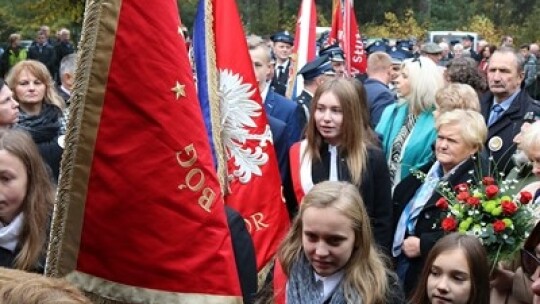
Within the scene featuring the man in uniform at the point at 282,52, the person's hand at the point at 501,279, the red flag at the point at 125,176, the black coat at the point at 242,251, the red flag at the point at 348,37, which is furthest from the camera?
the man in uniform at the point at 282,52

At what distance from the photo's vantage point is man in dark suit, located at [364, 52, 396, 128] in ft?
30.1

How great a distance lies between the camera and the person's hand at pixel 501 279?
177 inches

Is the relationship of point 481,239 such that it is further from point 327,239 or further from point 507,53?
point 507,53

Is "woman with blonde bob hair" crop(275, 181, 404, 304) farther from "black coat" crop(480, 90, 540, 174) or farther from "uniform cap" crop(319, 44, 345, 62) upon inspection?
"uniform cap" crop(319, 44, 345, 62)

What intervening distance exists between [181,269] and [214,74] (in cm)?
225

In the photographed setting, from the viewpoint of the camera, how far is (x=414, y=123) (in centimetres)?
718

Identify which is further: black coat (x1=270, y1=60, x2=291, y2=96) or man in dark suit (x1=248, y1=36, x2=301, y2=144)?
black coat (x1=270, y1=60, x2=291, y2=96)

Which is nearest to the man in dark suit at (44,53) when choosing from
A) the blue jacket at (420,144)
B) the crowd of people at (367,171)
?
the crowd of people at (367,171)

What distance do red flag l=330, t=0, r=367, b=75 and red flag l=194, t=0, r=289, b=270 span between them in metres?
6.52

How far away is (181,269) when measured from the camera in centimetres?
293

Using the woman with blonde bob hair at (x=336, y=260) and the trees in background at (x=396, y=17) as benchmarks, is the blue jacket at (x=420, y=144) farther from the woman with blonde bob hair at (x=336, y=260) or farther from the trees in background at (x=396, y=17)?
the trees in background at (x=396, y=17)

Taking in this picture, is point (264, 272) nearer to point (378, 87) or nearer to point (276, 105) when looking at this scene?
point (276, 105)

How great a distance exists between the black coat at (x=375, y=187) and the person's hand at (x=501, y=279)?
1118 millimetres

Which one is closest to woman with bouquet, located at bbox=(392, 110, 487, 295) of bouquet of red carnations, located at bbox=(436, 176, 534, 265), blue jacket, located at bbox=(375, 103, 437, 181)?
bouquet of red carnations, located at bbox=(436, 176, 534, 265)
